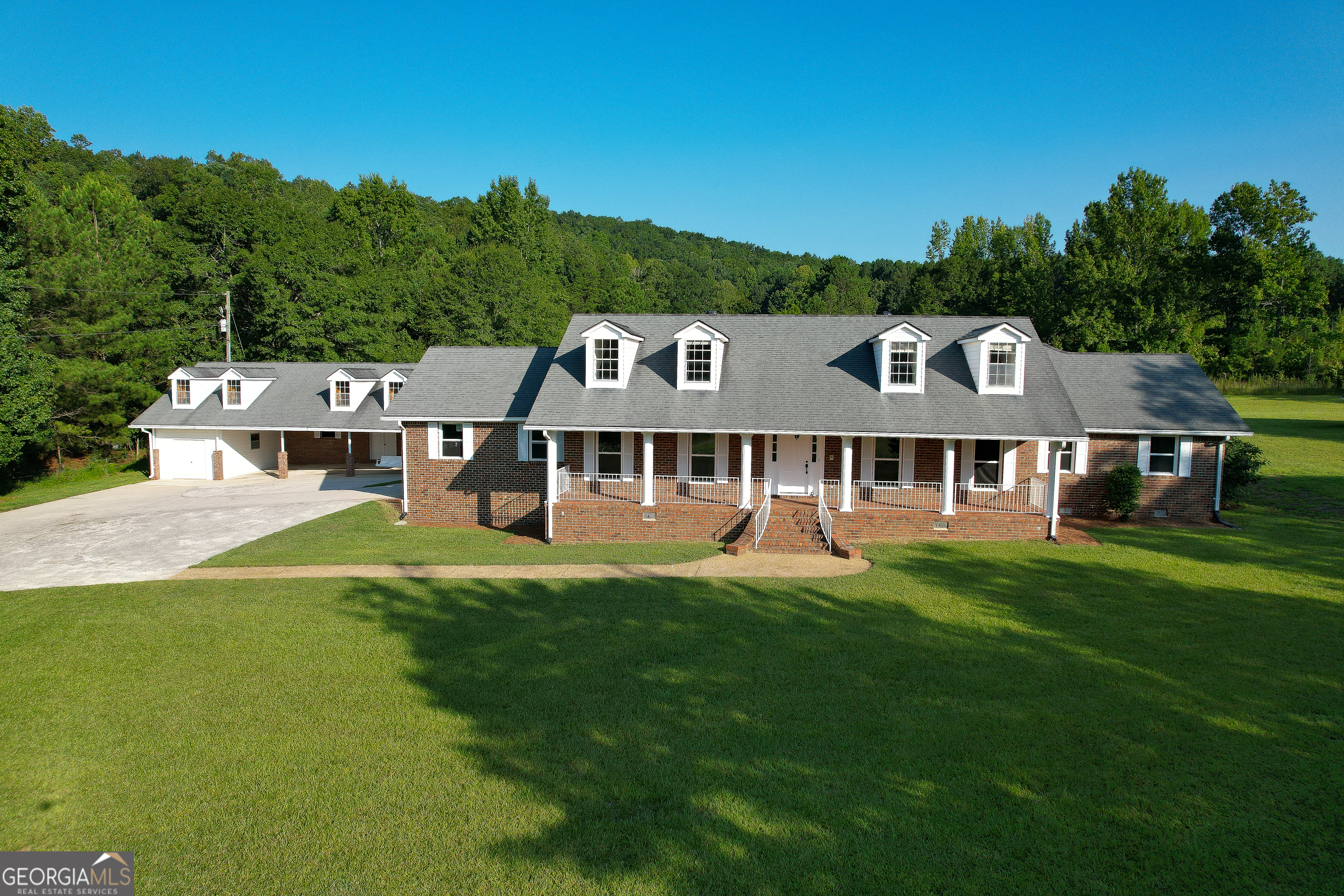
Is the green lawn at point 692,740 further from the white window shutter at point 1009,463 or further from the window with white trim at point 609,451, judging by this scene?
the window with white trim at point 609,451

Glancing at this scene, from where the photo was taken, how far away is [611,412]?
18500 millimetres

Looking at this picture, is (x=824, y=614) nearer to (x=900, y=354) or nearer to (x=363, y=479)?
(x=900, y=354)

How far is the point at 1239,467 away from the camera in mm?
20375

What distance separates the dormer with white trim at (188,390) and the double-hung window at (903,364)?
2974 centimetres

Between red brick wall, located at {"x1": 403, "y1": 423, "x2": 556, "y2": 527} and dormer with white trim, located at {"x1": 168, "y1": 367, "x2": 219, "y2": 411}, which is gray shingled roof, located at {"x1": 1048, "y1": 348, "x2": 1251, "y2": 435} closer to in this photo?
red brick wall, located at {"x1": 403, "y1": 423, "x2": 556, "y2": 527}

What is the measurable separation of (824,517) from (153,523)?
65.0 ft

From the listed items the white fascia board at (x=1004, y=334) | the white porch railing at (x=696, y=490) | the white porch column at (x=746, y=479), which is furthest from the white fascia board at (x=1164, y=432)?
the white porch railing at (x=696, y=490)

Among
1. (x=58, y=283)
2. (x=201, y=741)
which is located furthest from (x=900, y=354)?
(x=58, y=283)

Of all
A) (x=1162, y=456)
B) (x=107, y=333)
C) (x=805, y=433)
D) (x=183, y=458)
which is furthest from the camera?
(x=107, y=333)

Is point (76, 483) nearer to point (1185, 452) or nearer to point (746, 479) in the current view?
point (746, 479)

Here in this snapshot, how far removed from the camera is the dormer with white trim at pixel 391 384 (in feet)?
94.4

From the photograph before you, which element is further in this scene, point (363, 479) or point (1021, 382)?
point (363, 479)

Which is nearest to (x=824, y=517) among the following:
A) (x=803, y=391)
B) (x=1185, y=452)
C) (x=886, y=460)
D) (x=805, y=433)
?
(x=805, y=433)

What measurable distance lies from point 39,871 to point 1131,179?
51047 mm
